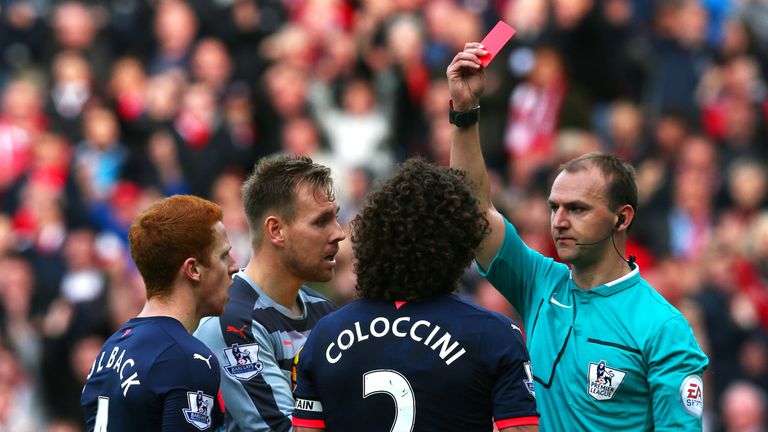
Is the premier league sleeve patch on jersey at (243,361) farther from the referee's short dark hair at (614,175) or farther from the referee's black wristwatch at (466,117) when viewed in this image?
the referee's short dark hair at (614,175)

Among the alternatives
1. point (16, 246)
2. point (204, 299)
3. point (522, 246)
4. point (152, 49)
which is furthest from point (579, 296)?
point (152, 49)

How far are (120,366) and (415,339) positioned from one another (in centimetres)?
108

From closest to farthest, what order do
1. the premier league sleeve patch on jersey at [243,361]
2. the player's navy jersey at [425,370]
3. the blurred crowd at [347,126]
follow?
the player's navy jersey at [425,370], the premier league sleeve patch on jersey at [243,361], the blurred crowd at [347,126]

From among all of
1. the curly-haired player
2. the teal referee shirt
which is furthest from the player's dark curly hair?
the teal referee shirt

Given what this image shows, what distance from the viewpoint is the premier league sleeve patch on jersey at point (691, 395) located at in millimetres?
4863

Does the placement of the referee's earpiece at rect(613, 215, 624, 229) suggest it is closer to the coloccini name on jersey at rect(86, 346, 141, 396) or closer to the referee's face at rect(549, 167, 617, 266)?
the referee's face at rect(549, 167, 617, 266)

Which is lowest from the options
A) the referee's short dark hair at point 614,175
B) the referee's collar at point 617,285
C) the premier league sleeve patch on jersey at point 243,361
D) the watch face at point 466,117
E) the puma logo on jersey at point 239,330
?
the premier league sleeve patch on jersey at point 243,361

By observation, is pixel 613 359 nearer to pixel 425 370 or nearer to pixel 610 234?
pixel 610 234

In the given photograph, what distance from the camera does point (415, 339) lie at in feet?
14.7

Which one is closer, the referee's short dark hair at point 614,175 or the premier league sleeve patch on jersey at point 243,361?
the premier league sleeve patch on jersey at point 243,361

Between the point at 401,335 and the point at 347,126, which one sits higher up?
the point at 347,126

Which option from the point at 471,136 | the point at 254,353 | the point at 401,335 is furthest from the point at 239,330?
the point at 471,136

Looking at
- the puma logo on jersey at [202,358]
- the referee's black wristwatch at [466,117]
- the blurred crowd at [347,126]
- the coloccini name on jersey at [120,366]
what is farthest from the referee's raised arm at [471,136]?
the blurred crowd at [347,126]

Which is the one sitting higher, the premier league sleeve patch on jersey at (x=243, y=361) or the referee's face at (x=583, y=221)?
the referee's face at (x=583, y=221)
